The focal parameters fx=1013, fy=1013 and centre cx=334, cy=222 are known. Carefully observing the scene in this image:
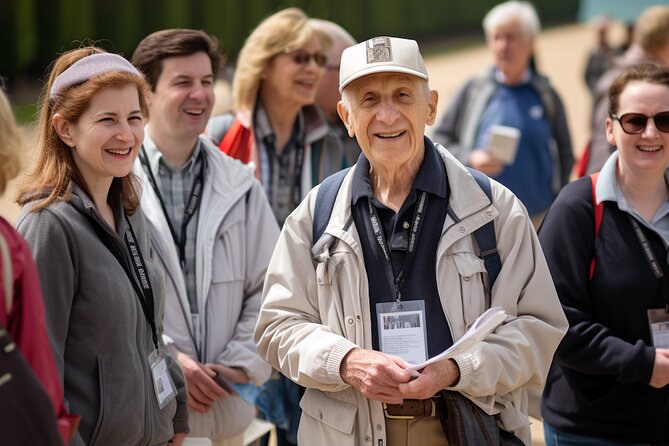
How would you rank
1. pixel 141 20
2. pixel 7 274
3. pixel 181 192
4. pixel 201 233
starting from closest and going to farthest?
pixel 7 274
pixel 201 233
pixel 181 192
pixel 141 20

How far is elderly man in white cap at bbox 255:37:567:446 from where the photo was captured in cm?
325

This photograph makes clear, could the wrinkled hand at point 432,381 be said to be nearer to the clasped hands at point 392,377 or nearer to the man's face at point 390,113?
the clasped hands at point 392,377

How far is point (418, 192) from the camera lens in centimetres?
346

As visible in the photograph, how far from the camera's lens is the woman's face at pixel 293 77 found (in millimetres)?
5285

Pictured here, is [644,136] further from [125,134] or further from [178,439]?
[178,439]

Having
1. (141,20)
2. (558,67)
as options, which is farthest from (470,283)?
(558,67)

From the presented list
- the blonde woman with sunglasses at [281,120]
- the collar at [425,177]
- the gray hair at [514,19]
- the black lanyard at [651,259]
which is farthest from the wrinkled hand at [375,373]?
the gray hair at [514,19]

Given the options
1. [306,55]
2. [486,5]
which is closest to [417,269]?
[306,55]

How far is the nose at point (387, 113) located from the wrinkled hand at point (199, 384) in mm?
1423

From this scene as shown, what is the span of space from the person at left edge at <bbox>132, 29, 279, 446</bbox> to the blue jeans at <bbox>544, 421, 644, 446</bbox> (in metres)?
1.22

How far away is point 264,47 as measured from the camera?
17.6 ft

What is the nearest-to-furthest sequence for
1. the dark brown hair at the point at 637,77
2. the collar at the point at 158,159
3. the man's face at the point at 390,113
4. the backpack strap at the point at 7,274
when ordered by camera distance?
the backpack strap at the point at 7,274
the man's face at the point at 390,113
the dark brown hair at the point at 637,77
the collar at the point at 158,159

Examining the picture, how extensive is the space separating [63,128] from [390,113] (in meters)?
1.10

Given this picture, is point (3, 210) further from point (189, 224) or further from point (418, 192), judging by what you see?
point (418, 192)
